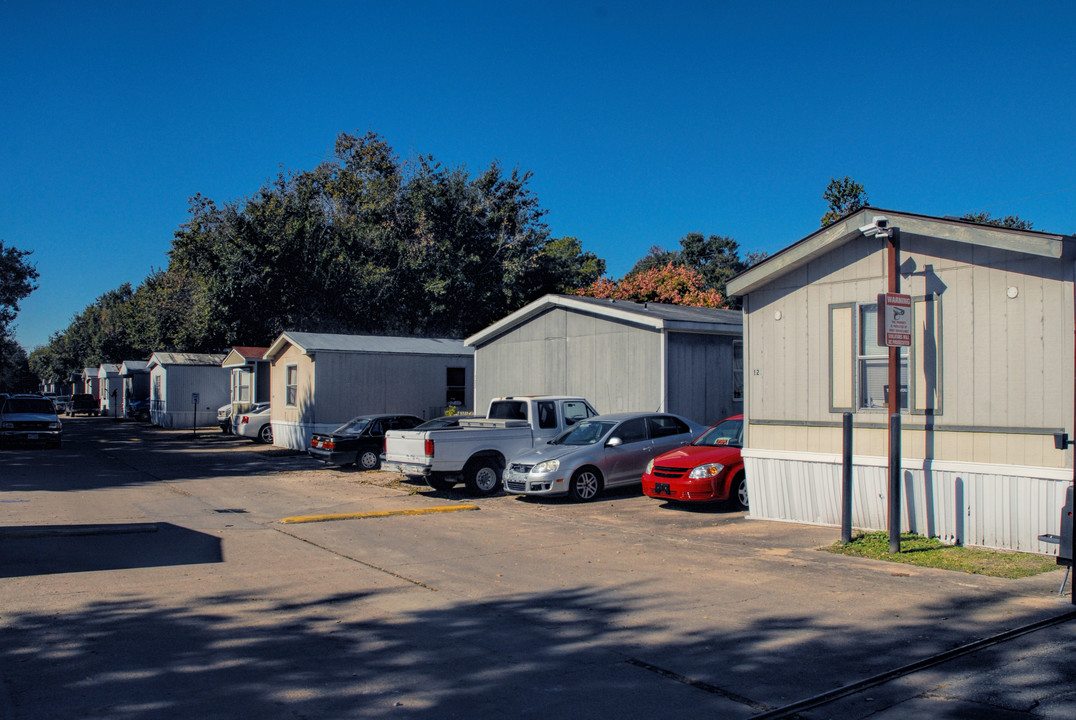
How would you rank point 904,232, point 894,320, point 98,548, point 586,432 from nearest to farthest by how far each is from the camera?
point 894,320 < point 98,548 < point 904,232 < point 586,432

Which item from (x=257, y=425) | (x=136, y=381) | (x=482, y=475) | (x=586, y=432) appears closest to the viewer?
(x=586, y=432)

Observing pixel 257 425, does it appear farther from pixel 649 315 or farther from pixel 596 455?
pixel 596 455

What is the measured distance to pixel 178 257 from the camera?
135ft

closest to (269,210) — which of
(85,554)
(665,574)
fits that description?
(85,554)

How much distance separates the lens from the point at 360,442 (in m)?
19.8

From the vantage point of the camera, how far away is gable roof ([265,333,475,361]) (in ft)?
82.0

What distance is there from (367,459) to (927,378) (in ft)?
44.6

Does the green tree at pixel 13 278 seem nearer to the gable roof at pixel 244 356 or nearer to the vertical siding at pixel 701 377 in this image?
the gable roof at pixel 244 356

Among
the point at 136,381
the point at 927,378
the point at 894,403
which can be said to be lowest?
the point at 894,403

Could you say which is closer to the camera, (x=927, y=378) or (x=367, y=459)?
(x=927, y=378)

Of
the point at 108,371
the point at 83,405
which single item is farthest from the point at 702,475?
the point at 83,405

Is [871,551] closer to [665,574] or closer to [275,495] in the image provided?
[665,574]

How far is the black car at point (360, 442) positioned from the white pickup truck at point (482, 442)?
12.8 ft

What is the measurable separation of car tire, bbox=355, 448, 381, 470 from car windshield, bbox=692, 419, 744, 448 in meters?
9.18
